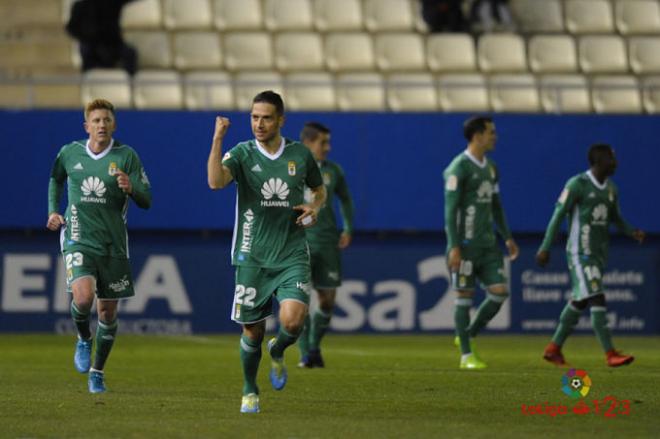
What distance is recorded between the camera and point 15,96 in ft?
69.4

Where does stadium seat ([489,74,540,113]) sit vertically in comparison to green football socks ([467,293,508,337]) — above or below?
above

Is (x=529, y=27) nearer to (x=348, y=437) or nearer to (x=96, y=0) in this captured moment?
(x=96, y=0)

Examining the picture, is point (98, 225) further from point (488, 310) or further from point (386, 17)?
point (386, 17)

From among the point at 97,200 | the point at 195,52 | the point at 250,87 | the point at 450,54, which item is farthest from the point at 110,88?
the point at 97,200

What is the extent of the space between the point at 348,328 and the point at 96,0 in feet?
18.6

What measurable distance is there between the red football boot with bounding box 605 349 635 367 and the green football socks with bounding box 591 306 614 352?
67 millimetres

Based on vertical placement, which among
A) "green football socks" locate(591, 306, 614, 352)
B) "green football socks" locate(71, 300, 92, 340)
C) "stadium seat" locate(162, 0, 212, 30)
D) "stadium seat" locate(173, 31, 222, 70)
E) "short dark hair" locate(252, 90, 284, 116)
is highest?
"stadium seat" locate(162, 0, 212, 30)

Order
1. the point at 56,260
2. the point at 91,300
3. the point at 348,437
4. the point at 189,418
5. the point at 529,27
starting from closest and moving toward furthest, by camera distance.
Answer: the point at 348,437 < the point at 189,418 < the point at 91,300 < the point at 56,260 < the point at 529,27

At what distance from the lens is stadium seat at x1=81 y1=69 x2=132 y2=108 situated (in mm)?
21031

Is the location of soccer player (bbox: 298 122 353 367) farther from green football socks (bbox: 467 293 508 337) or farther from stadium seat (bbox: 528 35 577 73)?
stadium seat (bbox: 528 35 577 73)

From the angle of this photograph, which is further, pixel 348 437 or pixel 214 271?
pixel 214 271

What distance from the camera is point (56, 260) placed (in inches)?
816

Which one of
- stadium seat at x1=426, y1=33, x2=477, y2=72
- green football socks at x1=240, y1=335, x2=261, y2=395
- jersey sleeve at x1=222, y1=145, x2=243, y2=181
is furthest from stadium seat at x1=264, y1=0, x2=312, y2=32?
green football socks at x1=240, y1=335, x2=261, y2=395

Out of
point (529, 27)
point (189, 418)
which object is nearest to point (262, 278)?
point (189, 418)
